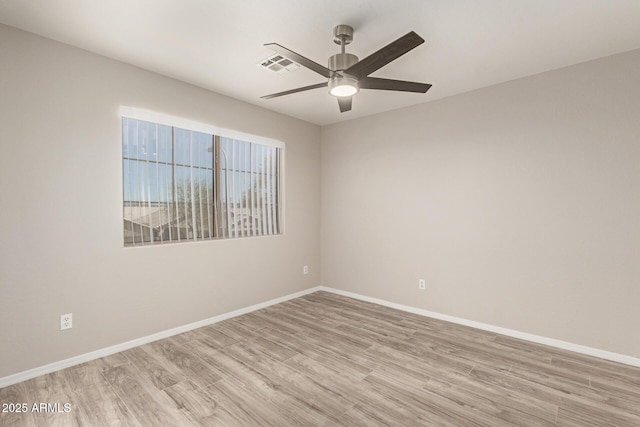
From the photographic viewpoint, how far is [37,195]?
7.82 ft

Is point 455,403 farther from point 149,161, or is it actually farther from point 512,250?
point 149,161

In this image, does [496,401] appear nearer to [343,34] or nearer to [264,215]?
[343,34]

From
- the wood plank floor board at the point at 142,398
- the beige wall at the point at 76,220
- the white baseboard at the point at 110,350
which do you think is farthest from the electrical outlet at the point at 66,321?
the wood plank floor board at the point at 142,398

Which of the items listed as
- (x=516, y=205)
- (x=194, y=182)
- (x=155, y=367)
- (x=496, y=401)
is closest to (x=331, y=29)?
(x=194, y=182)

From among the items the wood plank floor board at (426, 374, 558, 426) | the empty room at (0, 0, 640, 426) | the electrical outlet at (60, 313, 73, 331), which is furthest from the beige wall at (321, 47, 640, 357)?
the electrical outlet at (60, 313, 73, 331)

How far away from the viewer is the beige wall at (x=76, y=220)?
7.50 feet

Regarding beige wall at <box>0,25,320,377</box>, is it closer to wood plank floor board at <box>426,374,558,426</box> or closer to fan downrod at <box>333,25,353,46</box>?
fan downrod at <box>333,25,353,46</box>

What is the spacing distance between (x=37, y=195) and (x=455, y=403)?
3402mm

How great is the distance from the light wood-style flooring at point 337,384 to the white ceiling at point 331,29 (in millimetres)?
2607

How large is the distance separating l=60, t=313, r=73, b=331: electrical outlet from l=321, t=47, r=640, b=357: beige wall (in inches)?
126

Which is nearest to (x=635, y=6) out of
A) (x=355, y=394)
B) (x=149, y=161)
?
(x=355, y=394)

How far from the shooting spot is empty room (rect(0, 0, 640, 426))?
209 cm

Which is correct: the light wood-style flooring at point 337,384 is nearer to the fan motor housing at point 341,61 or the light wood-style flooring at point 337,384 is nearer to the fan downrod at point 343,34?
the fan motor housing at point 341,61

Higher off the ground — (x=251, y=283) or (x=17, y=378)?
(x=251, y=283)
